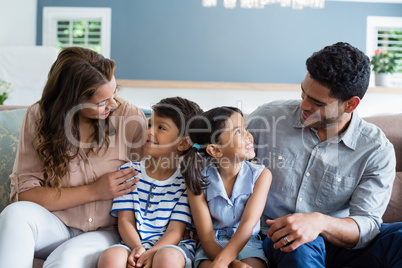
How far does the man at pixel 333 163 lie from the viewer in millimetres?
1520

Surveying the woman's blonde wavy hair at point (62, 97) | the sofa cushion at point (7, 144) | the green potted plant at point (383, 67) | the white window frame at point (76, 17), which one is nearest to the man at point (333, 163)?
the woman's blonde wavy hair at point (62, 97)

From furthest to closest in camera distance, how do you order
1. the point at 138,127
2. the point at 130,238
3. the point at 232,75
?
the point at 232,75
the point at 138,127
the point at 130,238

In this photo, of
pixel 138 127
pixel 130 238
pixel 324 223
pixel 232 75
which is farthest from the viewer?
pixel 232 75

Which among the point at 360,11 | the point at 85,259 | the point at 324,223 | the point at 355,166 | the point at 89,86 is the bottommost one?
the point at 85,259

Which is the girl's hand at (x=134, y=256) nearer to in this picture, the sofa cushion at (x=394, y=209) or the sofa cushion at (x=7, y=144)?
the sofa cushion at (x=7, y=144)

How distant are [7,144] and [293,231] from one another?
1.31 metres

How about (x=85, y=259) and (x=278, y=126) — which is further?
(x=278, y=126)

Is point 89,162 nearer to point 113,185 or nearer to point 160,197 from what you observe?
point 113,185

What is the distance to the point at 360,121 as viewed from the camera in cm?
175

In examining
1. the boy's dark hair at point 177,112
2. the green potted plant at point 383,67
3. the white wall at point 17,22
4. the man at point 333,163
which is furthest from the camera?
the white wall at point 17,22

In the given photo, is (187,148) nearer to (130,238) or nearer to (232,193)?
(232,193)

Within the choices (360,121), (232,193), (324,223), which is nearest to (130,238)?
(232,193)

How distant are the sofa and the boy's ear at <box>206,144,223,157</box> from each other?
2.71 feet

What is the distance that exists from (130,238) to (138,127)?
0.49m
